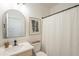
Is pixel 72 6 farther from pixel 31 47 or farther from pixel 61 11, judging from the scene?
pixel 31 47

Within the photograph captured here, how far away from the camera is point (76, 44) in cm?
112

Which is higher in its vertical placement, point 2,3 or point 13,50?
point 2,3

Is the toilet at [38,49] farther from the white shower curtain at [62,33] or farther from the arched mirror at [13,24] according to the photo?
the arched mirror at [13,24]

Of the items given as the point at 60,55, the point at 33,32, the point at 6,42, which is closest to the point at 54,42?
the point at 60,55

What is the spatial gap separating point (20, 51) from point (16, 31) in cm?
27

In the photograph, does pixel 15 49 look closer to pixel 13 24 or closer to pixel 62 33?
pixel 13 24

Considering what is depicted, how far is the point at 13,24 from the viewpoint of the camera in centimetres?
114

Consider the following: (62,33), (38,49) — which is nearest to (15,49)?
(38,49)

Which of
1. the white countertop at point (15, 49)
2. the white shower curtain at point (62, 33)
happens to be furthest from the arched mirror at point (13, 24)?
the white shower curtain at point (62, 33)

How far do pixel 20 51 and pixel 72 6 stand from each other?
0.91 meters

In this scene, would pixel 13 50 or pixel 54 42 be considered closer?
pixel 13 50

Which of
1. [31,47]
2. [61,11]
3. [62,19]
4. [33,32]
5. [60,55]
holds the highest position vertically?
[61,11]

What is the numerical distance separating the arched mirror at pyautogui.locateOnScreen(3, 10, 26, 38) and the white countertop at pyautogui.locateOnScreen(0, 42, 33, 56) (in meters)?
0.15

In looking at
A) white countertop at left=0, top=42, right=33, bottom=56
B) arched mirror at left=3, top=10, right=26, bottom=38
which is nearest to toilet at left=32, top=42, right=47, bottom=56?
white countertop at left=0, top=42, right=33, bottom=56
